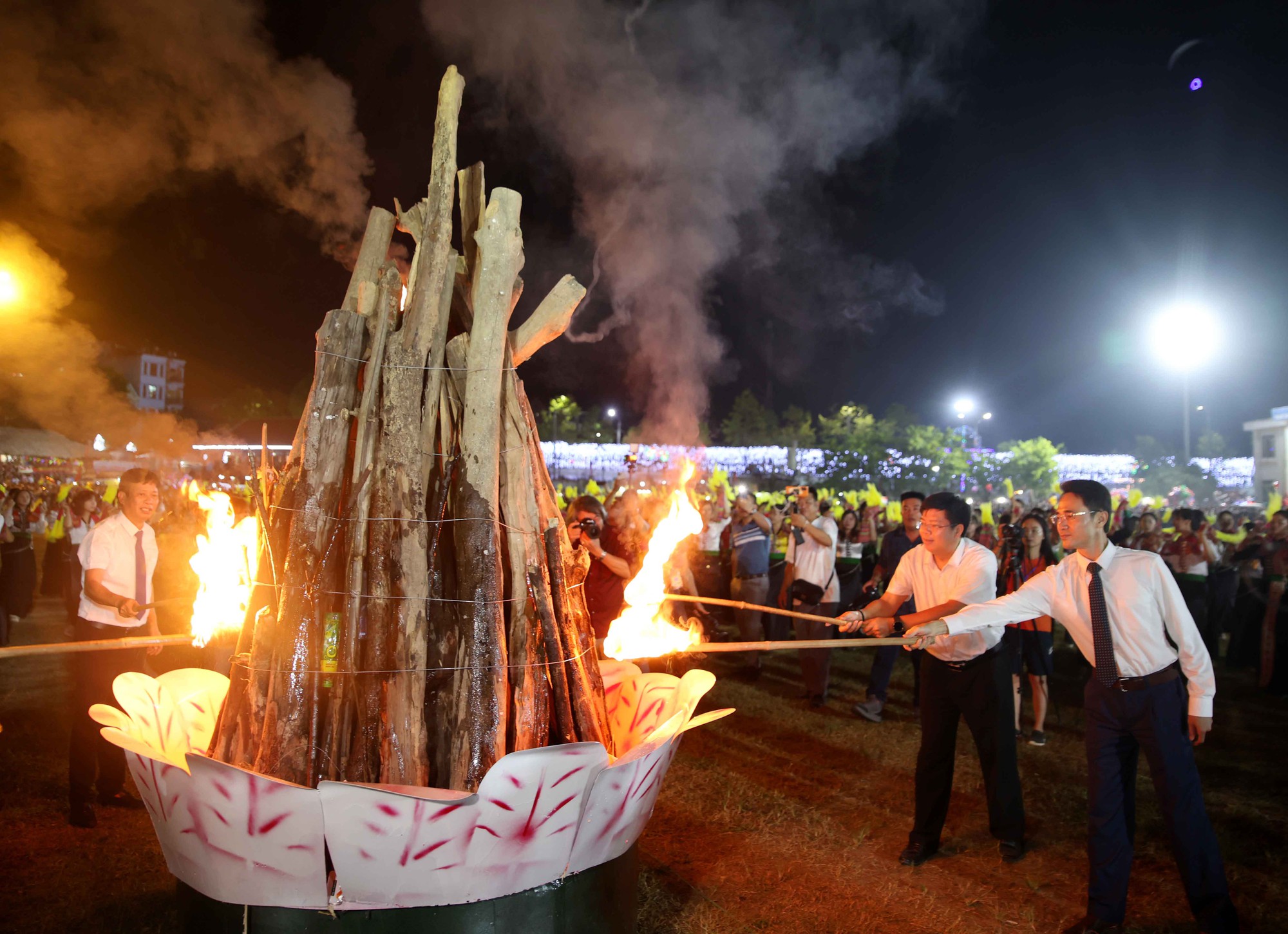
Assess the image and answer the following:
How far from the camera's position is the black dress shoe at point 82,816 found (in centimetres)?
512

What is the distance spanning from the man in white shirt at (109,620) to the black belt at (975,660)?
524 cm

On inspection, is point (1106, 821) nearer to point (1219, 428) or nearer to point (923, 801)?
point (923, 801)

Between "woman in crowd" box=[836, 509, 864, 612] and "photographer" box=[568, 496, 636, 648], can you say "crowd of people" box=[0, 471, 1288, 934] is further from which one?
"woman in crowd" box=[836, 509, 864, 612]

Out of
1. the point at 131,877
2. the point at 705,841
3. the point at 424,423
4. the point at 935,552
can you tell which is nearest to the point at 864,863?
the point at 705,841

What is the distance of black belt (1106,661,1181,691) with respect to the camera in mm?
3811

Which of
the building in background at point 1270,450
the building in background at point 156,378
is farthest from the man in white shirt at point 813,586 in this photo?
the building in background at point 156,378

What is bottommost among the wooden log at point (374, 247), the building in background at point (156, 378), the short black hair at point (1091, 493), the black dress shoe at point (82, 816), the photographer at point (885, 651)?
the black dress shoe at point (82, 816)

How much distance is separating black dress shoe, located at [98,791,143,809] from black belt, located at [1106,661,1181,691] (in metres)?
6.44

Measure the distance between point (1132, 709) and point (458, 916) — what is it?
3320mm

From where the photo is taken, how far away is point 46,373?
19.1 m

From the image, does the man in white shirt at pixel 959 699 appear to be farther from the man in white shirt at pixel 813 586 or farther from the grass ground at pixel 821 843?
the man in white shirt at pixel 813 586

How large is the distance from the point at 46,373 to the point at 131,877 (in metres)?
19.5

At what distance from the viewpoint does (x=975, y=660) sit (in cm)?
467

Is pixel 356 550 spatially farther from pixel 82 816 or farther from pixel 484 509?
pixel 82 816
